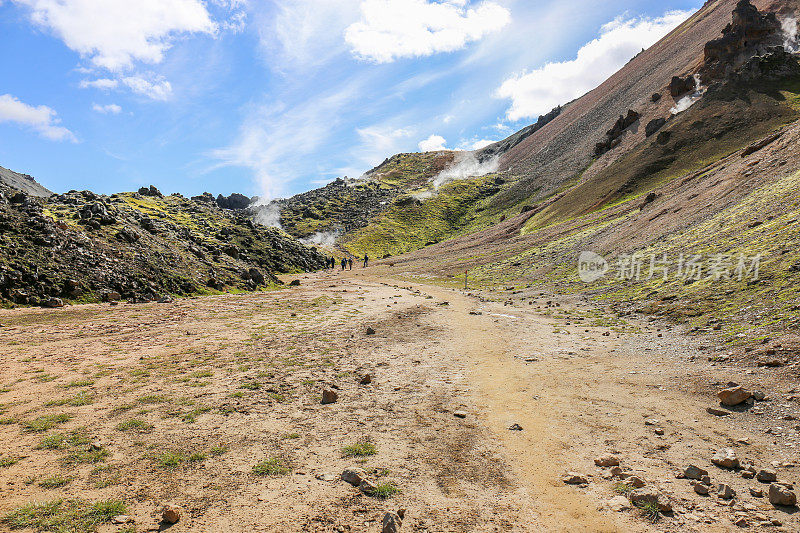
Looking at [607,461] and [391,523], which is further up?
[607,461]

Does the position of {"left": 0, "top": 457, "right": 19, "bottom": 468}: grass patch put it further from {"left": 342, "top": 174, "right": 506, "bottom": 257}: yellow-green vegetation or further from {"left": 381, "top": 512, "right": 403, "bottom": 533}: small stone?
{"left": 342, "top": 174, "right": 506, "bottom": 257}: yellow-green vegetation

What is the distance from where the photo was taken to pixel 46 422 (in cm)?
1140

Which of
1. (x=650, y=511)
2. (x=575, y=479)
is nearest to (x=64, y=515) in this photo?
(x=575, y=479)

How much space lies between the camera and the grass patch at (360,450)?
1048 cm

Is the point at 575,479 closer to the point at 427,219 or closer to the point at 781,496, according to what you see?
the point at 781,496

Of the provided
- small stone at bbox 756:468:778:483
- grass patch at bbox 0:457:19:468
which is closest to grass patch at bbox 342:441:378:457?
grass patch at bbox 0:457:19:468

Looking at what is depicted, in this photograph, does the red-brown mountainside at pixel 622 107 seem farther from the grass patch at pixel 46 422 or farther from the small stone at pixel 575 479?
the grass patch at pixel 46 422

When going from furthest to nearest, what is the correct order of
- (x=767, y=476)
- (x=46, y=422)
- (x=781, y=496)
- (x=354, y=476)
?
(x=46, y=422)
(x=354, y=476)
(x=767, y=476)
(x=781, y=496)

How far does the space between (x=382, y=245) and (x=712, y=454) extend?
12027 centimetres

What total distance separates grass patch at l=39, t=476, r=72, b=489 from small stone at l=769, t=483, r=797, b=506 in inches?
604

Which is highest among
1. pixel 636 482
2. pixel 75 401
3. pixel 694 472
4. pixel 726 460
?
pixel 75 401

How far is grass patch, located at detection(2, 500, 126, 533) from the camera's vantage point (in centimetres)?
731

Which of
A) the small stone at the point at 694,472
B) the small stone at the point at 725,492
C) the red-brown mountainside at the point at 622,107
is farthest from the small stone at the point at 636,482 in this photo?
the red-brown mountainside at the point at 622,107

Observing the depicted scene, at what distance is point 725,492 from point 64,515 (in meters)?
13.8
